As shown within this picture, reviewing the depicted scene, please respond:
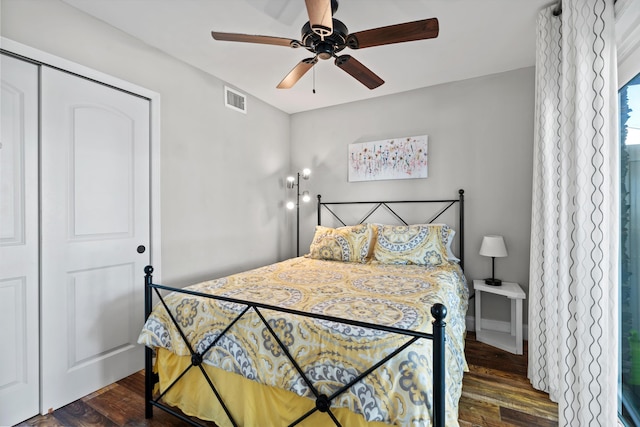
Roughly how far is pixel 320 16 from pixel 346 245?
208 centimetres

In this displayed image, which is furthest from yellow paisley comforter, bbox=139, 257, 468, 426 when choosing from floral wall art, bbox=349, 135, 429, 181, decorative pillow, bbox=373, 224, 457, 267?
floral wall art, bbox=349, 135, 429, 181

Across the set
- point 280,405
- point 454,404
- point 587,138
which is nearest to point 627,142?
point 587,138

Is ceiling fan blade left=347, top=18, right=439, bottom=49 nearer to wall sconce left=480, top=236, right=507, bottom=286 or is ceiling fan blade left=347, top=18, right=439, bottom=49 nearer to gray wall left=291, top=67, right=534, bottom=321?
gray wall left=291, top=67, right=534, bottom=321

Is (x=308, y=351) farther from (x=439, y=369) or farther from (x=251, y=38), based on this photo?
(x=251, y=38)

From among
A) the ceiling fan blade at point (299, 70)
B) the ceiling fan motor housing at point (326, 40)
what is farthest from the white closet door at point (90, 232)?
the ceiling fan motor housing at point (326, 40)

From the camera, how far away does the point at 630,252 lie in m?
1.66

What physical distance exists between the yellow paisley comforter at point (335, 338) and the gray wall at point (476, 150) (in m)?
1.24

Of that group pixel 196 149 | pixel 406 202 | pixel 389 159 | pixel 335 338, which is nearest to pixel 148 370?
pixel 335 338

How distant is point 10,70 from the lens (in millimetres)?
1730

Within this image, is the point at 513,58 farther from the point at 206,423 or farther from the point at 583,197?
the point at 206,423

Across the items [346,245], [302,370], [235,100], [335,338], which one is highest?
[235,100]

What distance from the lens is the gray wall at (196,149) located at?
6.50ft

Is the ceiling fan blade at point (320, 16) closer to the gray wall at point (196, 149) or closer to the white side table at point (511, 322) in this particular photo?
the gray wall at point (196, 149)

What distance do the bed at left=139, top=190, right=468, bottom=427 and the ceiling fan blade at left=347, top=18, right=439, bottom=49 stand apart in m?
1.45
